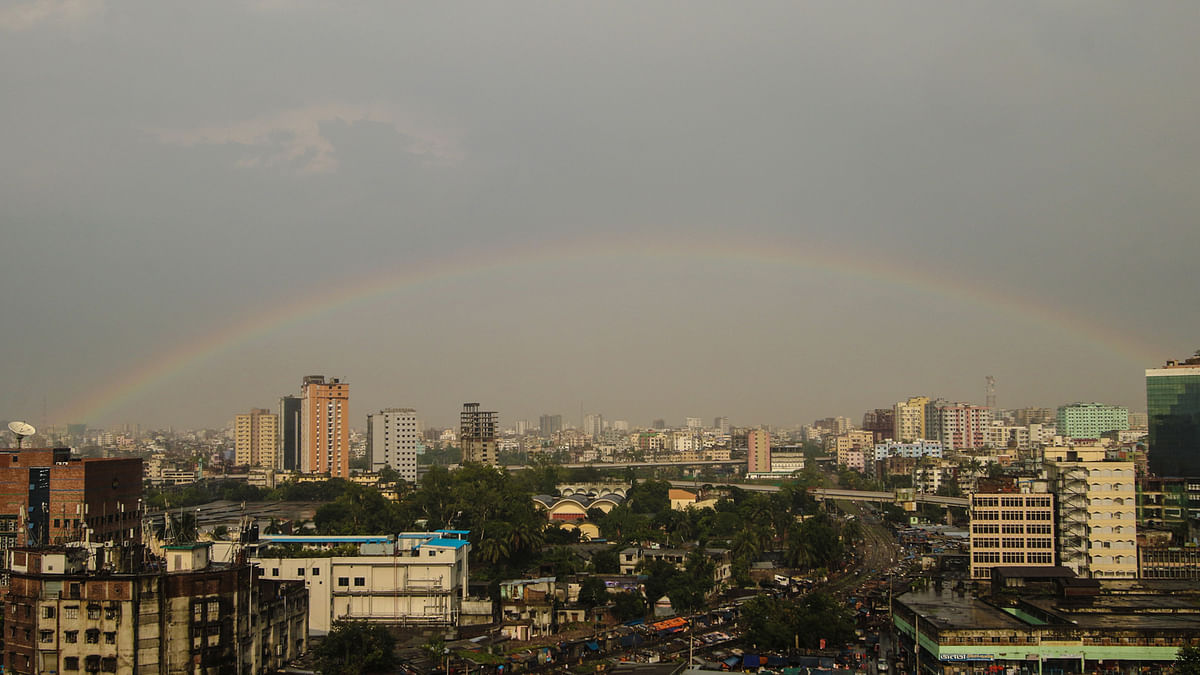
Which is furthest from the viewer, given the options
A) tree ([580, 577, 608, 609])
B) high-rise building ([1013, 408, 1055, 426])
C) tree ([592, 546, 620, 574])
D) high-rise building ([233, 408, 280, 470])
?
high-rise building ([1013, 408, 1055, 426])

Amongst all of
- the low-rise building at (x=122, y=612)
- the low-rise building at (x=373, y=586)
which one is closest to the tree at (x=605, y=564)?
the low-rise building at (x=373, y=586)

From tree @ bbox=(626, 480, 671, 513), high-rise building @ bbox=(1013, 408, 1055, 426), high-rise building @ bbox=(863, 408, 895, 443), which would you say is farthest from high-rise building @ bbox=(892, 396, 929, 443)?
tree @ bbox=(626, 480, 671, 513)

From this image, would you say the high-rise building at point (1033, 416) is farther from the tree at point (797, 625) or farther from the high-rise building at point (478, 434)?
the tree at point (797, 625)

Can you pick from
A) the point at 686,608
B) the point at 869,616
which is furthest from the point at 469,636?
the point at 869,616

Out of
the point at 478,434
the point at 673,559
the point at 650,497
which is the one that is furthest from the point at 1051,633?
the point at 478,434

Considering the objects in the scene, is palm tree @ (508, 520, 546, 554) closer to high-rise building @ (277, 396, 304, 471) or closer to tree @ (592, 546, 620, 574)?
tree @ (592, 546, 620, 574)

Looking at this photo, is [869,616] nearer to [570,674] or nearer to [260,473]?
[570,674]
